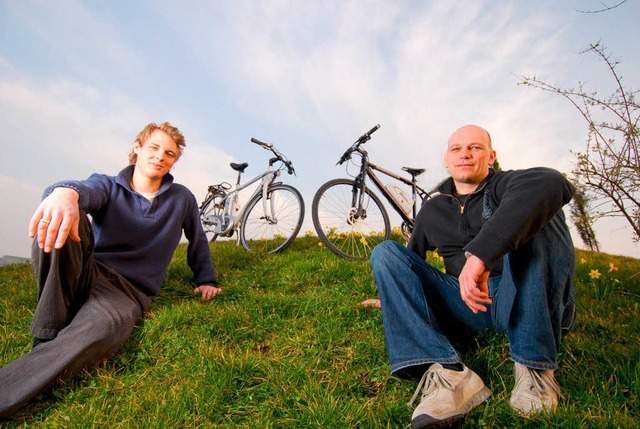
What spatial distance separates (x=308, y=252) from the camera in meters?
5.43

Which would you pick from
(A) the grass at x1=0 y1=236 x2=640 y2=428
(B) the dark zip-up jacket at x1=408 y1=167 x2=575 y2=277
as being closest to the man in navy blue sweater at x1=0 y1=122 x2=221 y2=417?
(A) the grass at x1=0 y1=236 x2=640 y2=428

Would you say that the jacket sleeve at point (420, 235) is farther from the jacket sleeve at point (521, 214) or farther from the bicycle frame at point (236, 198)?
the bicycle frame at point (236, 198)

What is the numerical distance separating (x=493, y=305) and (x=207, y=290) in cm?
252

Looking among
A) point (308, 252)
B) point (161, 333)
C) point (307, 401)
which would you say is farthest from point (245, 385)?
point (308, 252)

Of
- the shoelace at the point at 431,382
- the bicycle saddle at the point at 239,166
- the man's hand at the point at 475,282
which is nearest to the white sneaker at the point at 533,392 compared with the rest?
the shoelace at the point at 431,382

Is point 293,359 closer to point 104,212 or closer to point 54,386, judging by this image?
point 54,386

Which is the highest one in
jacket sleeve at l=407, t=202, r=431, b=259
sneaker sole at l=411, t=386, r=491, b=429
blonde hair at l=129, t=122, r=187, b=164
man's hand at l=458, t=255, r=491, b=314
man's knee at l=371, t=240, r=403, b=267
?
blonde hair at l=129, t=122, r=187, b=164

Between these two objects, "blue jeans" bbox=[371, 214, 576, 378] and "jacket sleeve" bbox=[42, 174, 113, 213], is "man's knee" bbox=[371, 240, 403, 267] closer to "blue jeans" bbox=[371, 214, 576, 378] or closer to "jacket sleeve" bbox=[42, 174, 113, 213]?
"blue jeans" bbox=[371, 214, 576, 378]

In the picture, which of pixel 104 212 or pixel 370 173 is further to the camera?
pixel 370 173

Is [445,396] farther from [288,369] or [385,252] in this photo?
[288,369]

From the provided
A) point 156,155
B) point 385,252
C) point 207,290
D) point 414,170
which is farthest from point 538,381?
point 414,170

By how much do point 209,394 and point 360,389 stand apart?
848 millimetres

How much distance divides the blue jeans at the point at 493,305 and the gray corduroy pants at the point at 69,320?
6.08 feet

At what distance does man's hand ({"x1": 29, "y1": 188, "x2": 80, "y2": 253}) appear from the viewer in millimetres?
2098
